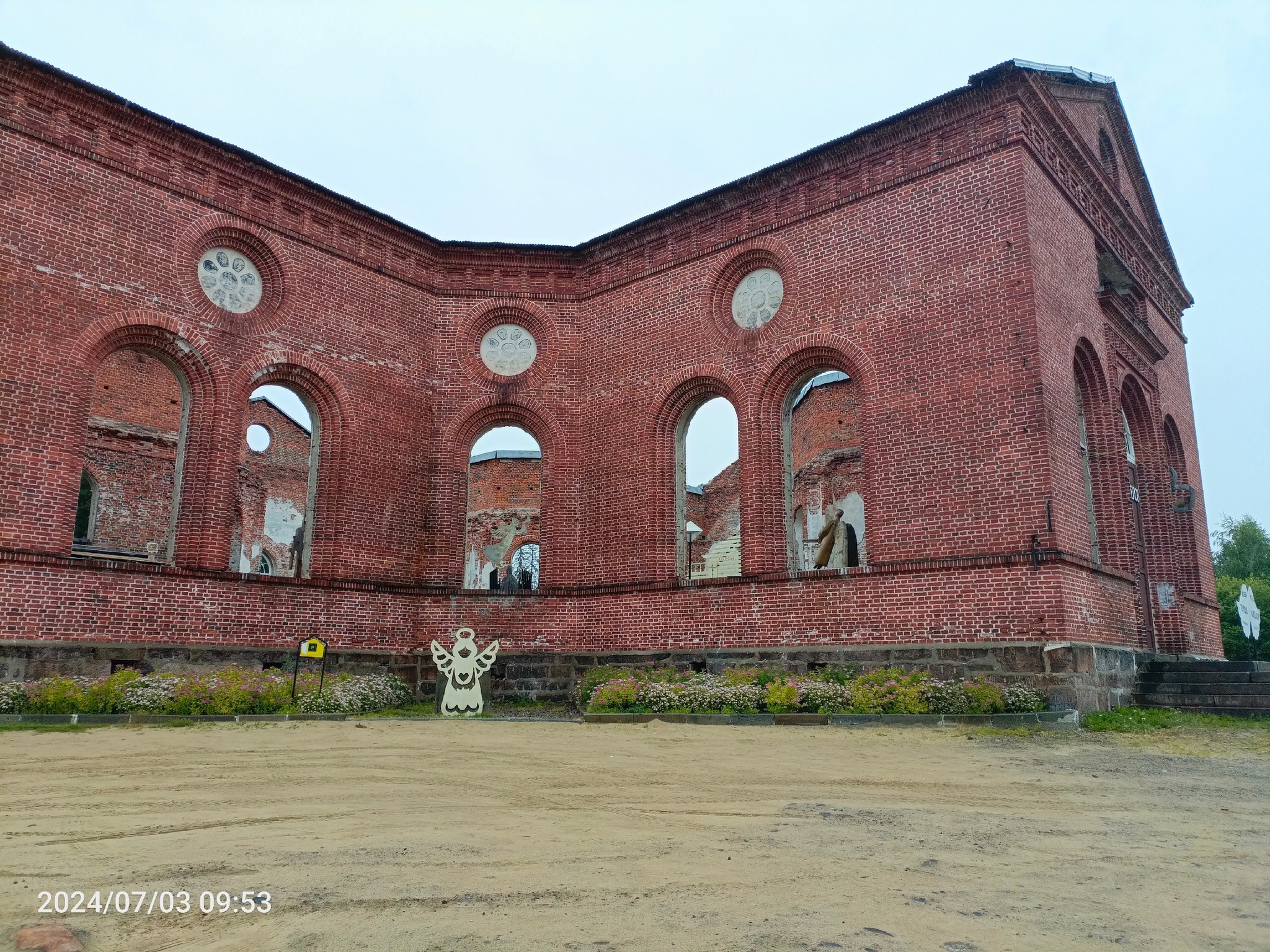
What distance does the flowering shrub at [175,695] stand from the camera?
10531mm

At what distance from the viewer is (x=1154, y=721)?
35.6 ft

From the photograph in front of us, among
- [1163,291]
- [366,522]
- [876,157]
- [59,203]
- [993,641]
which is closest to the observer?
[993,641]

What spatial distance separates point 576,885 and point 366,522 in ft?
41.0

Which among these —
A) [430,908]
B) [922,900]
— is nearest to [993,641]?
[922,900]

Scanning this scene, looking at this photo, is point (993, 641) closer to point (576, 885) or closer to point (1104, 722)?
point (1104, 722)

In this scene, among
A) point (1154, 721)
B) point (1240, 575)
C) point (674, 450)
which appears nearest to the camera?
point (1154, 721)

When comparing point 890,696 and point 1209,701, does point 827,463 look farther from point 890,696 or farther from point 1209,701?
point 890,696

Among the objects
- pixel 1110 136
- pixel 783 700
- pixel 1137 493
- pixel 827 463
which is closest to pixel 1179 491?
pixel 1137 493

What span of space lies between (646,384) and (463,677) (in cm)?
627

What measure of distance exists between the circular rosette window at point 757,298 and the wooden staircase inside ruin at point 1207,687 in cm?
768

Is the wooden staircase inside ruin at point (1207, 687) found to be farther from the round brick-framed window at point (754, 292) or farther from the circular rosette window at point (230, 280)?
the circular rosette window at point (230, 280)

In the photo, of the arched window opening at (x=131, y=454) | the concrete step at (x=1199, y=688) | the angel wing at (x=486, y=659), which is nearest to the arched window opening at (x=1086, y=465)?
the concrete step at (x=1199, y=688)

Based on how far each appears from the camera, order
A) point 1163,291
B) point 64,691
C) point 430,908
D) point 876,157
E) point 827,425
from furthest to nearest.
Answer: 1. point 827,425
2. point 1163,291
3. point 876,157
4. point 64,691
5. point 430,908

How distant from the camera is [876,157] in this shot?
13992 mm
